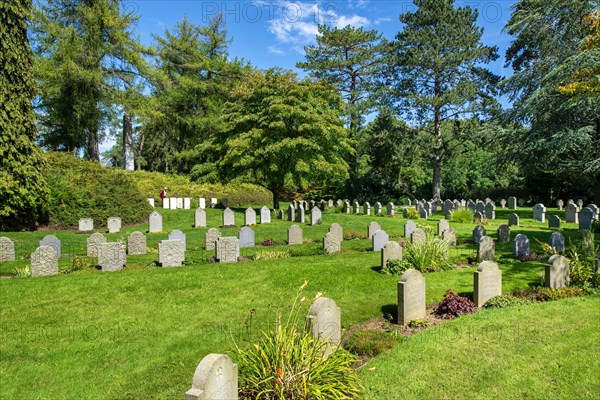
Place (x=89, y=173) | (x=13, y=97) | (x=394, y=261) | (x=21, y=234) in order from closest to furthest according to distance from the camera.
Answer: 1. (x=394, y=261)
2. (x=21, y=234)
3. (x=13, y=97)
4. (x=89, y=173)

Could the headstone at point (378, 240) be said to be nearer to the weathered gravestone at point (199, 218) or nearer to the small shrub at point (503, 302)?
the small shrub at point (503, 302)

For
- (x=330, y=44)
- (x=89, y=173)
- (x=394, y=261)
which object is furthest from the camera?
(x=330, y=44)

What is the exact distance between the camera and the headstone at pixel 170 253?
464 inches

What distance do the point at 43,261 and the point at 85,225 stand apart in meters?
9.63

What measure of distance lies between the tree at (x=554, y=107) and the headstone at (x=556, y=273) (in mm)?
17660

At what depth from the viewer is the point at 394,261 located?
432 inches

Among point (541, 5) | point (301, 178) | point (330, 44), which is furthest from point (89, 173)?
point (541, 5)

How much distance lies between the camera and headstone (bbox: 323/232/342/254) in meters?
14.1

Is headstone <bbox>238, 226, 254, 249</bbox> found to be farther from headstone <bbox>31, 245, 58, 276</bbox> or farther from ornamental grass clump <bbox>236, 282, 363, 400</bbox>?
ornamental grass clump <bbox>236, 282, 363, 400</bbox>

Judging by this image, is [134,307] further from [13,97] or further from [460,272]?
[13,97]

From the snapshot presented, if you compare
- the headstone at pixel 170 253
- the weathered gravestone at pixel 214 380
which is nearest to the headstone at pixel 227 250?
the headstone at pixel 170 253

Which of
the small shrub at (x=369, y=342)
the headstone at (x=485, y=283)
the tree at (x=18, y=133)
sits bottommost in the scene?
the small shrub at (x=369, y=342)

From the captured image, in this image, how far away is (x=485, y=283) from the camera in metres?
8.63

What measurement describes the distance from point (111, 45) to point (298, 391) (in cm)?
3610
